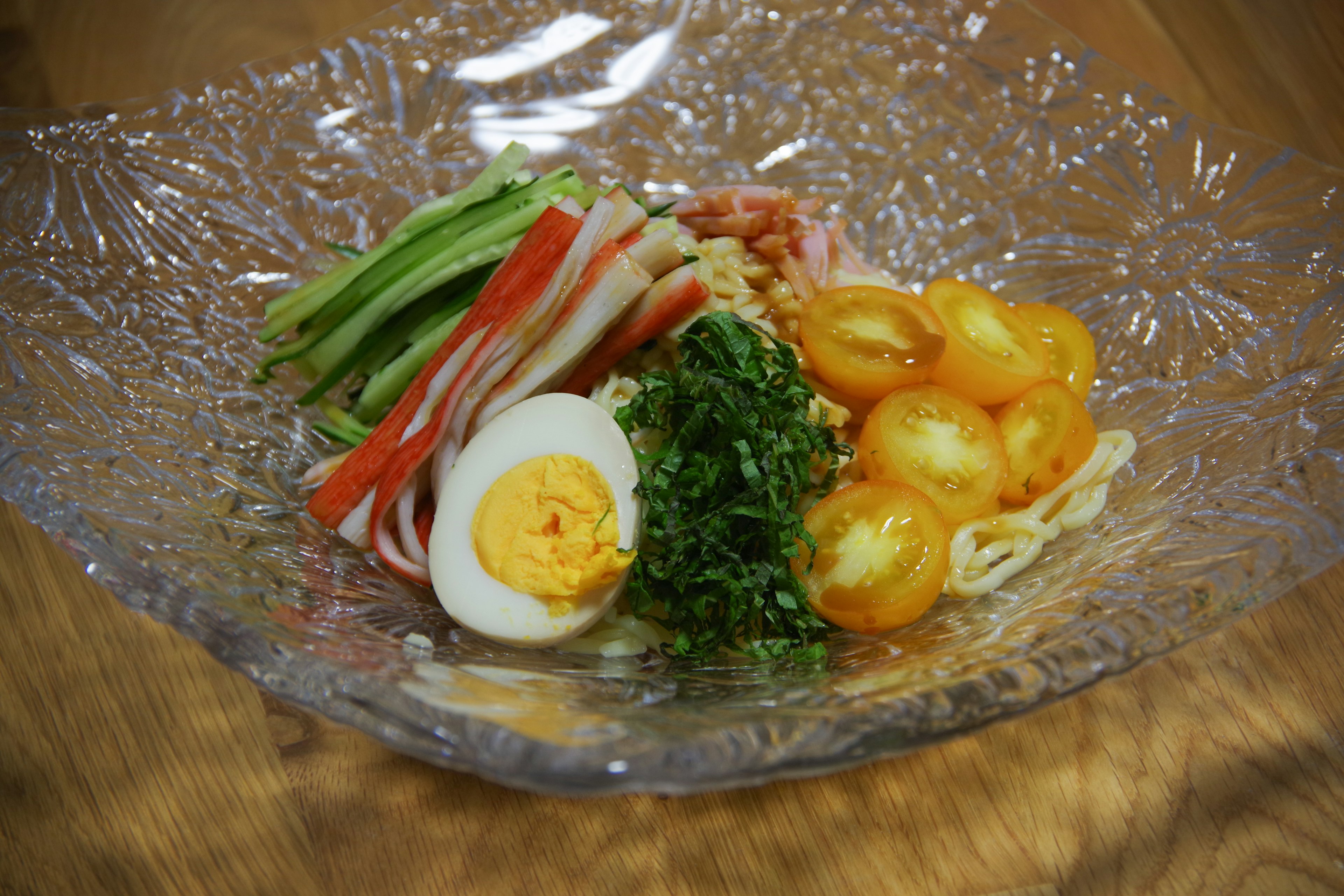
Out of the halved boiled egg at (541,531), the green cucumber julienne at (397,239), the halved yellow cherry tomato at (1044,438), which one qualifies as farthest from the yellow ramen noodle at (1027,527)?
the green cucumber julienne at (397,239)

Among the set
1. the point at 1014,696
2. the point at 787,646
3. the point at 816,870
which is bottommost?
the point at 816,870

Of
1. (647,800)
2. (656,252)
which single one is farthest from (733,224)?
(647,800)

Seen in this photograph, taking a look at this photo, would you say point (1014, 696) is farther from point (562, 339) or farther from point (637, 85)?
point (637, 85)

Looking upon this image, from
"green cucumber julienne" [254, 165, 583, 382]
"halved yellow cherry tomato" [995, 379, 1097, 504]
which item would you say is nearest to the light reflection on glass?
"green cucumber julienne" [254, 165, 583, 382]

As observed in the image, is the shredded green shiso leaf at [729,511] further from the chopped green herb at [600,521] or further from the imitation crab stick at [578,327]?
the imitation crab stick at [578,327]

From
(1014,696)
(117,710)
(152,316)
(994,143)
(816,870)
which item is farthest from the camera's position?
A: (994,143)

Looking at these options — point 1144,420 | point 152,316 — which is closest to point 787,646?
point 1144,420
